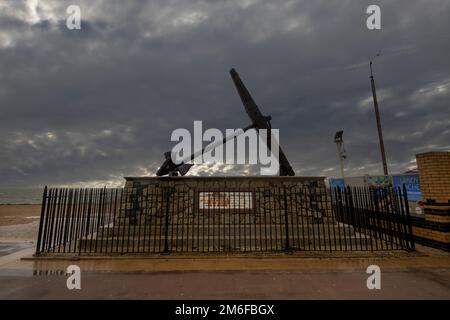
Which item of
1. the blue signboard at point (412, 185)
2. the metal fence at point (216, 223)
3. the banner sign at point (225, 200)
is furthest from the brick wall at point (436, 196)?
the banner sign at point (225, 200)

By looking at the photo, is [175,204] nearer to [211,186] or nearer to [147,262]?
[211,186]

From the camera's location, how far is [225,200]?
977cm

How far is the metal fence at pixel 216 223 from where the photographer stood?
8.20 metres

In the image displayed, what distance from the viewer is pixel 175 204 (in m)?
9.95

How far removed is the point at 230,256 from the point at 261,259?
0.91 meters

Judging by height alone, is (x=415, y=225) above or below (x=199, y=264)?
above

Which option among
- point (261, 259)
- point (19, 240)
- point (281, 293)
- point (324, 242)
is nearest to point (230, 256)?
point (261, 259)

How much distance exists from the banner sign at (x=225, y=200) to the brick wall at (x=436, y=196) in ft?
19.5

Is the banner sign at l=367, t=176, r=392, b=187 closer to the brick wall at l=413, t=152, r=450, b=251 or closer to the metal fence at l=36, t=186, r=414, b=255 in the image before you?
the metal fence at l=36, t=186, r=414, b=255

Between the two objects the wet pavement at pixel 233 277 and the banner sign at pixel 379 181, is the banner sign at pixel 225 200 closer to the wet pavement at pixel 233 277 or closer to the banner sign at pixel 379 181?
the wet pavement at pixel 233 277

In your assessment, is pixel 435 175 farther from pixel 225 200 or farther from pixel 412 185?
pixel 225 200

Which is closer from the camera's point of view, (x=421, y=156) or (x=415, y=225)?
(x=421, y=156)
